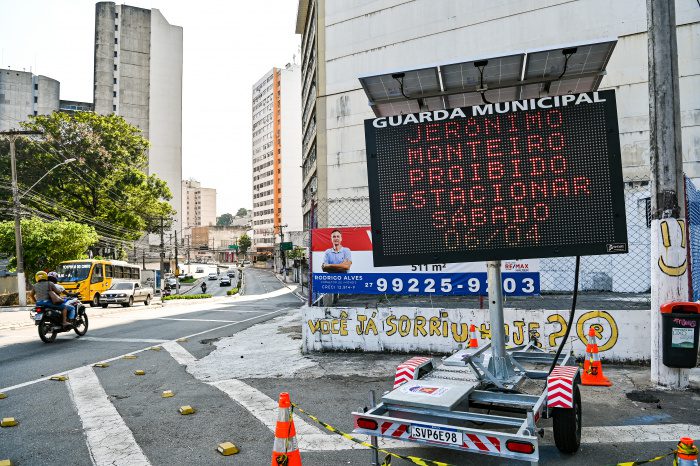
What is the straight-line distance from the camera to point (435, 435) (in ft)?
12.1

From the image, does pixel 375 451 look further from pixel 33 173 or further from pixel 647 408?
pixel 33 173

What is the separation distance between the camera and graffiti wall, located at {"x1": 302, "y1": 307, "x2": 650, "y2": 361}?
8141mm

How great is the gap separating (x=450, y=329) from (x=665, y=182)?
4400 mm

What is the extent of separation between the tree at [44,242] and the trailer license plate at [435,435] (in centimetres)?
3510

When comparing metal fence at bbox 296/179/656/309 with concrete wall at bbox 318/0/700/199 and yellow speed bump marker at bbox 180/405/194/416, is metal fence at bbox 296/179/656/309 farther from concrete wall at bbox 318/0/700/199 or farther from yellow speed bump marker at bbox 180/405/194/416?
yellow speed bump marker at bbox 180/405/194/416

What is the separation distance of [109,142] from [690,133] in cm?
4709

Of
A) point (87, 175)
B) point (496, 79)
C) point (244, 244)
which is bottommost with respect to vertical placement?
point (496, 79)

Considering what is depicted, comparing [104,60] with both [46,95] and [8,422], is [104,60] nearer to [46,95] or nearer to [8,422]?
[46,95]

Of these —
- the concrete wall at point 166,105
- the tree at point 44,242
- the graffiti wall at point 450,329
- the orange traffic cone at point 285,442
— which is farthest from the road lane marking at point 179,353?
the concrete wall at point 166,105

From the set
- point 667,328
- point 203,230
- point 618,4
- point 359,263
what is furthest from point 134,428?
point 203,230

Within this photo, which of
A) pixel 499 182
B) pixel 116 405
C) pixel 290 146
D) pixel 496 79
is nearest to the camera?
pixel 499 182

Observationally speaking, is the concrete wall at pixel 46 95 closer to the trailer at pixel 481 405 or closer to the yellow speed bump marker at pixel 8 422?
the yellow speed bump marker at pixel 8 422

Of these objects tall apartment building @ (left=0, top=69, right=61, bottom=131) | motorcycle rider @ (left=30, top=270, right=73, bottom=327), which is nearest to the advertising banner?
motorcycle rider @ (left=30, top=270, right=73, bottom=327)

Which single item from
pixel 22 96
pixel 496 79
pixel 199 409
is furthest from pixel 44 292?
pixel 22 96
